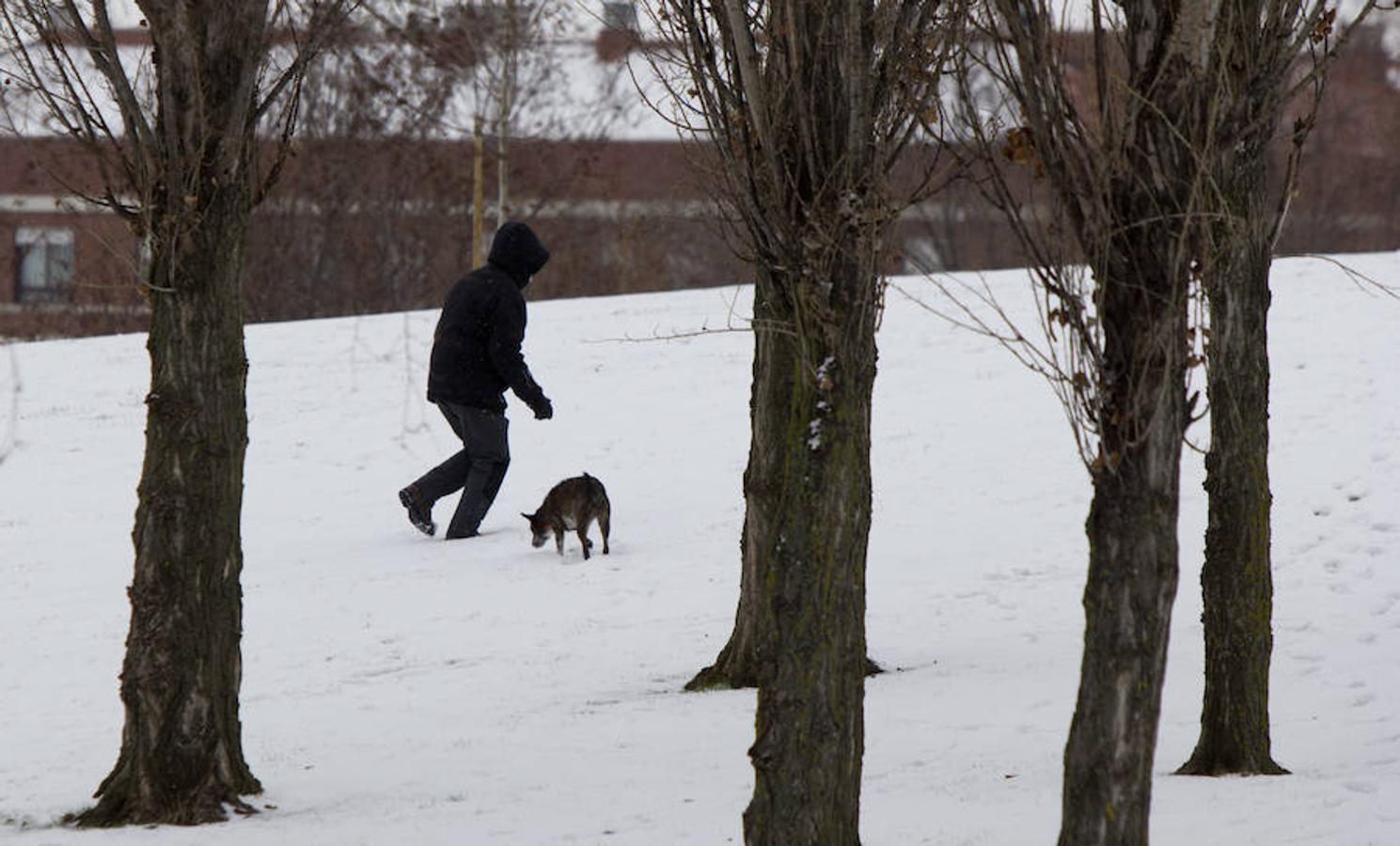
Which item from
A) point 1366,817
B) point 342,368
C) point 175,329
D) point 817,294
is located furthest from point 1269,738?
point 342,368

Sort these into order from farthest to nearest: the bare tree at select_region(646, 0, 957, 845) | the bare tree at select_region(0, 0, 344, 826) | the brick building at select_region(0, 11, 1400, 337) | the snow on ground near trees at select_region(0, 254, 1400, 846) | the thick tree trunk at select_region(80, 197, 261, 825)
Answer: the brick building at select_region(0, 11, 1400, 337) < the snow on ground near trees at select_region(0, 254, 1400, 846) < the thick tree trunk at select_region(80, 197, 261, 825) < the bare tree at select_region(0, 0, 344, 826) < the bare tree at select_region(646, 0, 957, 845)

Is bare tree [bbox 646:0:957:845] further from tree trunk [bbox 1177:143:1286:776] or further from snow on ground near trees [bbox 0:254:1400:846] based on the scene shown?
tree trunk [bbox 1177:143:1286:776]

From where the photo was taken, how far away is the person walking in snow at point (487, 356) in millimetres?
11461

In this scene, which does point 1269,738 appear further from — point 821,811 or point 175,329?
point 175,329

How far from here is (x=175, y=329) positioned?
6.33 meters

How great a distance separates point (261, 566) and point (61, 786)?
5090 mm

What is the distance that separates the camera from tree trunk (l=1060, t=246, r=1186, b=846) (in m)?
4.31

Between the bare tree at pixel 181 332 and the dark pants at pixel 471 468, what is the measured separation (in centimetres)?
518

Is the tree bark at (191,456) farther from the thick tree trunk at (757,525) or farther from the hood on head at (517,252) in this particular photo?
the hood on head at (517,252)

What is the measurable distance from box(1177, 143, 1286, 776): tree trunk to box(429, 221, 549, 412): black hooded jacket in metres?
5.67

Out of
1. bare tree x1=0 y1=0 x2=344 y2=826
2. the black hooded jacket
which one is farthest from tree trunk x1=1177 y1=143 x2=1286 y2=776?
the black hooded jacket

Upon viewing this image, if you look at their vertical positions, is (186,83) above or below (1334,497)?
above

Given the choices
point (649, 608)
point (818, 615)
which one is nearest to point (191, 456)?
point (818, 615)

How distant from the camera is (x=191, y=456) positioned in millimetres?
6336
